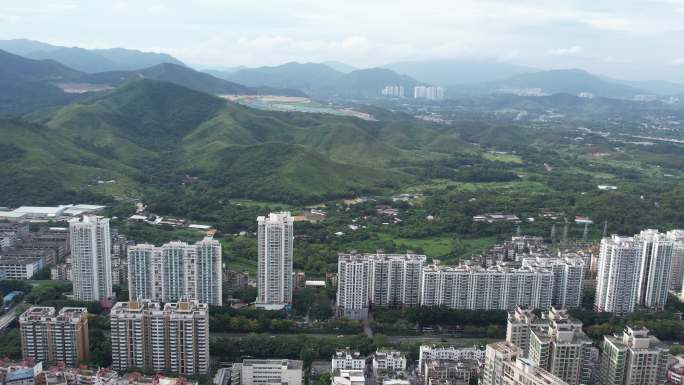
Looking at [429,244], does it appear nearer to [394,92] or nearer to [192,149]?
[192,149]

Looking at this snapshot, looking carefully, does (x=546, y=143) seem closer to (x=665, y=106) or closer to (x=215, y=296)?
(x=215, y=296)

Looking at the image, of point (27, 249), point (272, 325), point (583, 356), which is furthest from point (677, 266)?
point (27, 249)

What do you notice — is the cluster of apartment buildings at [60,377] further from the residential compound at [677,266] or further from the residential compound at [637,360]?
the residential compound at [677,266]

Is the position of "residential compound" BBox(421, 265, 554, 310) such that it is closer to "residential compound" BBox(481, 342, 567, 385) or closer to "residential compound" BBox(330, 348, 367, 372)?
"residential compound" BBox(330, 348, 367, 372)

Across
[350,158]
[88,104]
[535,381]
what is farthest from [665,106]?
[535,381]

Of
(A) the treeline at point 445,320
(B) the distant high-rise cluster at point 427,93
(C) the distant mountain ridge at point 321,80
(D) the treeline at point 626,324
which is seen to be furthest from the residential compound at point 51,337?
(B) the distant high-rise cluster at point 427,93

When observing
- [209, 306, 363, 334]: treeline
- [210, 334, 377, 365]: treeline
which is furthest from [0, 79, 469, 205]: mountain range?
[210, 334, 377, 365]: treeline
